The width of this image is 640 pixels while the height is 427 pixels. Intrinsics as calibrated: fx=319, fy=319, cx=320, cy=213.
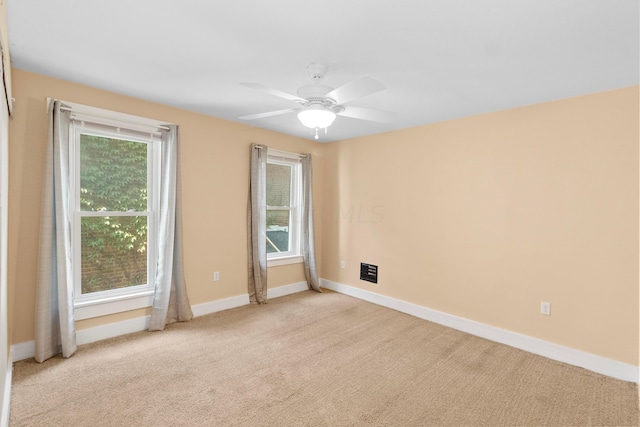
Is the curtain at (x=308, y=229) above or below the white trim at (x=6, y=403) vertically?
above

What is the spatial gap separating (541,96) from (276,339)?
3.30 metres

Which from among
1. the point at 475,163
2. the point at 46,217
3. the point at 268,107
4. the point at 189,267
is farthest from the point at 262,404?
the point at 475,163

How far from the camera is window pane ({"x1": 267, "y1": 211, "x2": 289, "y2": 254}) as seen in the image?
4.62m

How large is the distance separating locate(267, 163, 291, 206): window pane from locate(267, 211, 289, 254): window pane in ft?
0.54

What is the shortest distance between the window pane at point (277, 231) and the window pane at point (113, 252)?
1667mm

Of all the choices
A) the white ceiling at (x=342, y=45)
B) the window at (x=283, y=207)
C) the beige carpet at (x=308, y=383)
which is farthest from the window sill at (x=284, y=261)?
the white ceiling at (x=342, y=45)

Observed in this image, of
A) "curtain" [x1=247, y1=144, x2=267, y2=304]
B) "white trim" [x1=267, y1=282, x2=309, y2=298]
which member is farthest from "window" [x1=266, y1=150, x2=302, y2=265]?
"white trim" [x1=267, y1=282, x2=309, y2=298]

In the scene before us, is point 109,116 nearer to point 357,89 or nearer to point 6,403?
point 6,403

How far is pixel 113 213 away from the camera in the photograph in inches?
123

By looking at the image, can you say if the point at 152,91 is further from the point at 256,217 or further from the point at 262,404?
the point at 262,404

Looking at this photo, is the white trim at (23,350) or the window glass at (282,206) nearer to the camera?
the white trim at (23,350)

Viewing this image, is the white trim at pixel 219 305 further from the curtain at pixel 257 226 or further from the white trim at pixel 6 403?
the white trim at pixel 6 403

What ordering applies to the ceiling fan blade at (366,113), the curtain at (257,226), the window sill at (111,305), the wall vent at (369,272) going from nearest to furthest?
the ceiling fan blade at (366,113)
the window sill at (111,305)
the curtain at (257,226)
the wall vent at (369,272)

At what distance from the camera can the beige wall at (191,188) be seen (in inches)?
101
